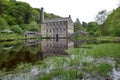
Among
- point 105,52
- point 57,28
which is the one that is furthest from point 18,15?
point 105,52

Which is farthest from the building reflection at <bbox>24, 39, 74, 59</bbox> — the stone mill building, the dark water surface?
the stone mill building

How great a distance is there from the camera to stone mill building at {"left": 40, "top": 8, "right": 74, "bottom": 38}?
71.8 m

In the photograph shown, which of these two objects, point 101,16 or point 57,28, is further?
point 57,28

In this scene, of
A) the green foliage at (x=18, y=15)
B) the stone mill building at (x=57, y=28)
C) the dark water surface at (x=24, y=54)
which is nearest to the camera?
the dark water surface at (x=24, y=54)

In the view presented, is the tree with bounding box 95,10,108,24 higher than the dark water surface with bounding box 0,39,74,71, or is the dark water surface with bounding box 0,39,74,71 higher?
the tree with bounding box 95,10,108,24

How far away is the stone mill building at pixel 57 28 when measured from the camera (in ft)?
235

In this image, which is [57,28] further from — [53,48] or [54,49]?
[54,49]

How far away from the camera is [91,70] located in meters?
9.24

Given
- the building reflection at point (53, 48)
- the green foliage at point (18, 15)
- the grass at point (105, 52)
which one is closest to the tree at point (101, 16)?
the building reflection at point (53, 48)

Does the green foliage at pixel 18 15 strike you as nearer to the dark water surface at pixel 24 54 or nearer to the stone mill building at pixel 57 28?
the stone mill building at pixel 57 28

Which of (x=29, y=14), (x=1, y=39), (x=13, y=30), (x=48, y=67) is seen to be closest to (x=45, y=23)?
(x=13, y=30)

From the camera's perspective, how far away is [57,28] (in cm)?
7356

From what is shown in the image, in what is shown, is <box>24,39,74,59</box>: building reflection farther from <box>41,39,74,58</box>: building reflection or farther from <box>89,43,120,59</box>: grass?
<box>89,43,120,59</box>: grass

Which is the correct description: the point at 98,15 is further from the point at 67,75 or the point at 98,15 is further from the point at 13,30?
the point at 67,75
